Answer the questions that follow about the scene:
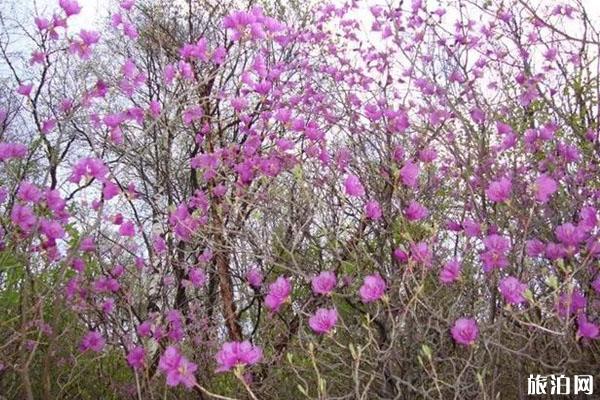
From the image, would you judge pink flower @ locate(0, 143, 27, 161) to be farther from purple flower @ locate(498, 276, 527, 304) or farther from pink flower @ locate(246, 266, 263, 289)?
purple flower @ locate(498, 276, 527, 304)

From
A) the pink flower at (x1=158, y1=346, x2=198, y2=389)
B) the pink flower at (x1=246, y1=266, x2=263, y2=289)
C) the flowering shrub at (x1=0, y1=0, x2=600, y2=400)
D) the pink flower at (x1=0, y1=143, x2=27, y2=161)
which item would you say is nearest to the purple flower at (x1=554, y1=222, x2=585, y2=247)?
the flowering shrub at (x1=0, y1=0, x2=600, y2=400)

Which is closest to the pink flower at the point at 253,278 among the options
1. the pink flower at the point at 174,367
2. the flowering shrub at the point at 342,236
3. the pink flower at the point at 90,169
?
the flowering shrub at the point at 342,236

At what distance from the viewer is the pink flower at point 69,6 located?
3354 millimetres

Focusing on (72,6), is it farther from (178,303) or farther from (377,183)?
(178,303)

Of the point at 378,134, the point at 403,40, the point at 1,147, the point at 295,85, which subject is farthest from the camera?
the point at 295,85

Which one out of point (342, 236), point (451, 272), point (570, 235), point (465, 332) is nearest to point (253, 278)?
point (342, 236)

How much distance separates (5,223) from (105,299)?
2.95 ft

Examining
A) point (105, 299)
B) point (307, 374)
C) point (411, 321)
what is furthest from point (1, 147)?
point (307, 374)

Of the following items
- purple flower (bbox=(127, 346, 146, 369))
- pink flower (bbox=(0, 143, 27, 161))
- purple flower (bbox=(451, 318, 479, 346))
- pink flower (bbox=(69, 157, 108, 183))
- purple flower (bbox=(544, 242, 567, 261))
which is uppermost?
pink flower (bbox=(0, 143, 27, 161))

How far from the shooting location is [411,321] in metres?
3.14

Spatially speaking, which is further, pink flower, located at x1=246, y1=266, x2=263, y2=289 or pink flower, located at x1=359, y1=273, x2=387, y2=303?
pink flower, located at x1=246, y1=266, x2=263, y2=289

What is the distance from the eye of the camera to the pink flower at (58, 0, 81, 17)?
335 cm

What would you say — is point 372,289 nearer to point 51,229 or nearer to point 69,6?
point 51,229

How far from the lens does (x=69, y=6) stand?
11.1 ft
